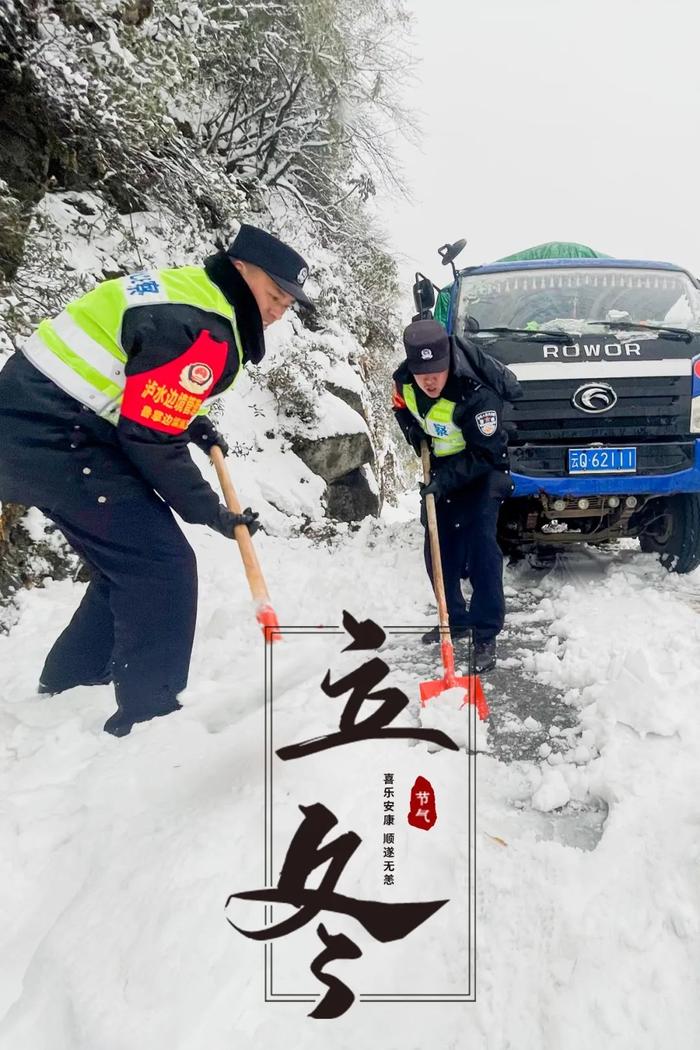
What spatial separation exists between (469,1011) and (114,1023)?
2.23 ft

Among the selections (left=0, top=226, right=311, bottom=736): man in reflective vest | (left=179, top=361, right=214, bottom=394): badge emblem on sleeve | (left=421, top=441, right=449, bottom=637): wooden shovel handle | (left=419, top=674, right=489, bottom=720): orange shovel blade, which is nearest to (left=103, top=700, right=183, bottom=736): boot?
(left=0, top=226, right=311, bottom=736): man in reflective vest

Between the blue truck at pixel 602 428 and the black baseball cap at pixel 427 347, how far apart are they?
0.94m

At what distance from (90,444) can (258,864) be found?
4.86ft

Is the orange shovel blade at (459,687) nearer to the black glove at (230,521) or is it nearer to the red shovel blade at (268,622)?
the red shovel blade at (268,622)

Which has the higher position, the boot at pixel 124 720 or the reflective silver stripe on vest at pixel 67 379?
the reflective silver stripe on vest at pixel 67 379

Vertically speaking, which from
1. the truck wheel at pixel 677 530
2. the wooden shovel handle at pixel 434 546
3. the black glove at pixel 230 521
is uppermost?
the black glove at pixel 230 521

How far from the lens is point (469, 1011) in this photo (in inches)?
52.6

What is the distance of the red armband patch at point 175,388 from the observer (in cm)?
209

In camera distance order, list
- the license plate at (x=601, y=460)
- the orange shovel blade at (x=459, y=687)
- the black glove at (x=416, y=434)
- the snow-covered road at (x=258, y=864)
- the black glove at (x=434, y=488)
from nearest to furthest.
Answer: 1. the snow-covered road at (x=258, y=864)
2. the orange shovel blade at (x=459, y=687)
3. the black glove at (x=434, y=488)
4. the black glove at (x=416, y=434)
5. the license plate at (x=601, y=460)

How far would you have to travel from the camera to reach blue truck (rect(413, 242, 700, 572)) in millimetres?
3863

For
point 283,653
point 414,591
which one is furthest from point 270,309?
point 414,591

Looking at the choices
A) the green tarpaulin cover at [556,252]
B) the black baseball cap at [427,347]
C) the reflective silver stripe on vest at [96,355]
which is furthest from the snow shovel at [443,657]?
the green tarpaulin cover at [556,252]

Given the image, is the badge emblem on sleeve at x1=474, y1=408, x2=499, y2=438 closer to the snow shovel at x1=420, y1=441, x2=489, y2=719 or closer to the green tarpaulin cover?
the snow shovel at x1=420, y1=441, x2=489, y2=719

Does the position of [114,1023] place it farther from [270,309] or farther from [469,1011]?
[270,309]
